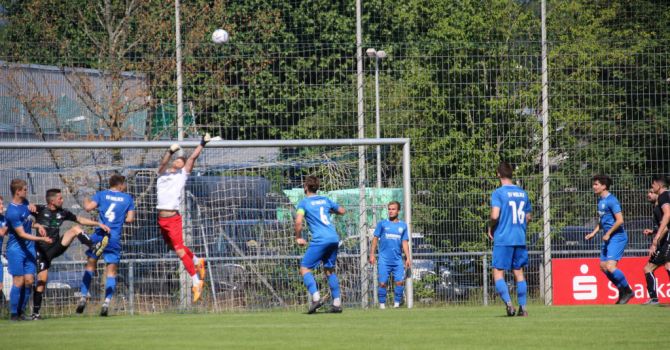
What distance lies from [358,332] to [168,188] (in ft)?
16.5

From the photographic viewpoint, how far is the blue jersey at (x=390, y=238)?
1936cm

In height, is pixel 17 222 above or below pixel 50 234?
above

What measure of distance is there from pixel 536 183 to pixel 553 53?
9.39ft

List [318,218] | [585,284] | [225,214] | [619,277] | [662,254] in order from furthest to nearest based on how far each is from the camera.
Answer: [585,284]
[225,214]
[662,254]
[619,277]
[318,218]

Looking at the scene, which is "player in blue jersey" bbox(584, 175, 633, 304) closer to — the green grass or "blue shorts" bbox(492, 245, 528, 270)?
the green grass

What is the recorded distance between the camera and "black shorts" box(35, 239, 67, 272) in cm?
1598

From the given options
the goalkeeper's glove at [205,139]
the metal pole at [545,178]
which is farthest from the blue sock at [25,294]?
the metal pole at [545,178]

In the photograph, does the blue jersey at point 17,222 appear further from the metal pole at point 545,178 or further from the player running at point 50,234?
the metal pole at point 545,178

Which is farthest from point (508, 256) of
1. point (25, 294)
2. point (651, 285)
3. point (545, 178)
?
point (25, 294)

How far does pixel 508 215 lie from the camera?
13883 mm

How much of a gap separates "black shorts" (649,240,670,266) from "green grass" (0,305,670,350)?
316 cm

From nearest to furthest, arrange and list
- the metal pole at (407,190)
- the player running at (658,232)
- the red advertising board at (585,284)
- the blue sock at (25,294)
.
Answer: the blue sock at (25,294) → the player running at (658,232) → the metal pole at (407,190) → the red advertising board at (585,284)

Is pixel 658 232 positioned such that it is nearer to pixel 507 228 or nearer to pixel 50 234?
pixel 507 228

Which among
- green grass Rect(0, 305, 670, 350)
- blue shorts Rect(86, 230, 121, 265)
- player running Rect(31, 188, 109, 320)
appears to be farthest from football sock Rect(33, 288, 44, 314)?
green grass Rect(0, 305, 670, 350)
